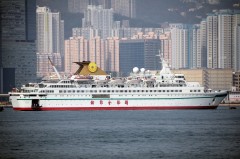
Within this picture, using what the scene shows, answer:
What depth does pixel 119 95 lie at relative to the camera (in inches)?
3760

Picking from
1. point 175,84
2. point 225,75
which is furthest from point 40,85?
point 225,75

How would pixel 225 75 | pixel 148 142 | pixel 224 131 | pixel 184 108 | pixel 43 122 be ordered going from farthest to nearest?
pixel 225 75 < pixel 184 108 < pixel 43 122 < pixel 224 131 < pixel 148 142

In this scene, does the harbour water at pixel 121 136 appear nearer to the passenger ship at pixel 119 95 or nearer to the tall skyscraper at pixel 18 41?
the passenger ship at pixel 119 95

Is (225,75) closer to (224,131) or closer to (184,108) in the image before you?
(184,108)

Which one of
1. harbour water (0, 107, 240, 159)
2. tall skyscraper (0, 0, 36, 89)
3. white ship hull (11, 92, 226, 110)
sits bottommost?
harbour water (0, 107, 240, 159)

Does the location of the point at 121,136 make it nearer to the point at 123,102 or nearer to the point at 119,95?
the point at 123,102

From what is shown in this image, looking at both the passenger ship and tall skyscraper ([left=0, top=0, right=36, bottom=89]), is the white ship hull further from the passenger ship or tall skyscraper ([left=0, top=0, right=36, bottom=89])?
tall skyscraper ([left=0, top=0, right=36, bottom=89])

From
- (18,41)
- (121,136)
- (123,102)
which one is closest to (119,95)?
(123,102)

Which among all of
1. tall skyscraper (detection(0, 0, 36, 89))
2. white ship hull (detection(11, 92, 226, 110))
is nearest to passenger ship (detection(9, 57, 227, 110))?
white ship hull (detection(11, 92, 226, 110))

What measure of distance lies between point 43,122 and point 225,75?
287 ft

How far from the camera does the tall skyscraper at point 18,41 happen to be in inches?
7195

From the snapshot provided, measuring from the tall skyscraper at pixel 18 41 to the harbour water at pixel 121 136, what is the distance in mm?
96103

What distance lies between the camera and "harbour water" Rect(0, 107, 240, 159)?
50.6m

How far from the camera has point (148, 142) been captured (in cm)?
5584
